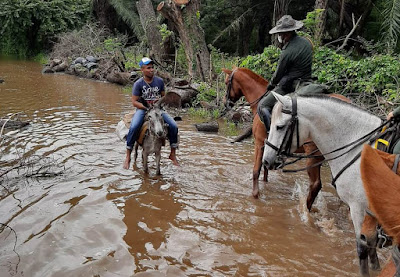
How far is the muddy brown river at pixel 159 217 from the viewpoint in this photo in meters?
3.95

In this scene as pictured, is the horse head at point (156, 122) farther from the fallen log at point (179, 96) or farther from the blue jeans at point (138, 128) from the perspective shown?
the fallen log at point (179, 96)

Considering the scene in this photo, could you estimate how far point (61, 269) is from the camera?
370 cm

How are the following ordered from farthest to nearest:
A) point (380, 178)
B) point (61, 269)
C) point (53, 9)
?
point (53, 9)
point (61, 269)
point (380, 178)

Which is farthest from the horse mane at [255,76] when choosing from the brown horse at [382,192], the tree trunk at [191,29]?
the tree trunk at [191,29]

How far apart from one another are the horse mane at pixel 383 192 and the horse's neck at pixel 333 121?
2.64m

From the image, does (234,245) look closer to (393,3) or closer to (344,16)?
(393,3)

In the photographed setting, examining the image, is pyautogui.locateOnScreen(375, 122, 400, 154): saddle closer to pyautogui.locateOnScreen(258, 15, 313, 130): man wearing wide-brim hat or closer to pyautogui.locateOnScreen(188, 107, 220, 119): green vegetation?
pyautogui.locateOnScreen(258, 15, 313, 130): man wearing wide-brim hat

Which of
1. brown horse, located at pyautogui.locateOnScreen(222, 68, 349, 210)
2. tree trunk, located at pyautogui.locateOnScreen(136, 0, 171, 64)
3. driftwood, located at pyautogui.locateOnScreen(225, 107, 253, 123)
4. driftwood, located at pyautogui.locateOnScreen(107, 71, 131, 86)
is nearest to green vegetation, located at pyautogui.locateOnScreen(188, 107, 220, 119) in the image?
driftwood, located at pyautogui.locateOnScreen(225, 107, 253, 123)

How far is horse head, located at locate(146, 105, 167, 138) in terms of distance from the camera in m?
6.15

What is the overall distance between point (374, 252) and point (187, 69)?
529 inches

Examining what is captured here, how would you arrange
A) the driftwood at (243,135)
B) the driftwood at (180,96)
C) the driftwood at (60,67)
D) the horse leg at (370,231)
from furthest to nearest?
the driftwood at (60,67) → the driftwood at (180,96) → the driftwood at (243,135) → the horse leg at (370,231)

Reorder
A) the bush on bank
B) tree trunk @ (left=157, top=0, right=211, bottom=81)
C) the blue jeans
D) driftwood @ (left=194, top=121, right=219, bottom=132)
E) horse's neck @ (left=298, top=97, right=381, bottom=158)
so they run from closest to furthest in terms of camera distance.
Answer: horse's neck @ (left=298, top=97, right=381, bottom=158), the blue jeans, the bush on bank, driftwood @ (left=194, top=121, right=219, bottom=132), tree trunk @ (left=157, top=0, right=211, bottom=81)

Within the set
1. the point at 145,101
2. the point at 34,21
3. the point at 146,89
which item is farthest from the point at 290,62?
the point at 34,21

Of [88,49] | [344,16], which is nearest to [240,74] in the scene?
[344,16]
